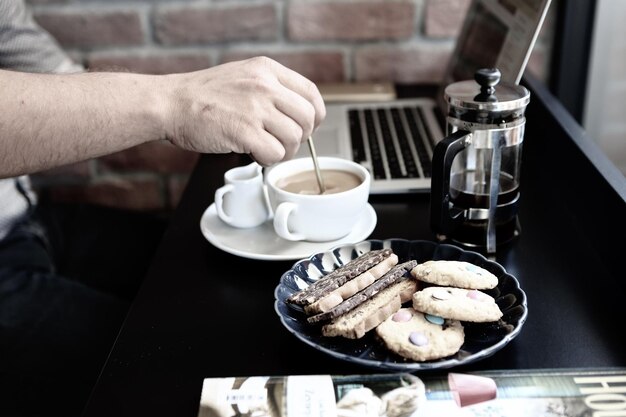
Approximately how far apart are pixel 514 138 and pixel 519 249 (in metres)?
0.13

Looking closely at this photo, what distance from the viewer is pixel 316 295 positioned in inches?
25.9

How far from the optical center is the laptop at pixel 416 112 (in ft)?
3.29

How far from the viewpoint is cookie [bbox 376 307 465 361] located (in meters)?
0.60

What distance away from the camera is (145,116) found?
826mm

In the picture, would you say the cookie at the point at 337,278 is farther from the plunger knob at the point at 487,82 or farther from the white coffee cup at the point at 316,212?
the plunger knob at the point at 487,82

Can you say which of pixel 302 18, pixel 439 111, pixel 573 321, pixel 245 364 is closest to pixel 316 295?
pixel 245 364

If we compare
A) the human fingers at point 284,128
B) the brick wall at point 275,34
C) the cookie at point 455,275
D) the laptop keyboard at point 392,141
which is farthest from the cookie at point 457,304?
the brick wall at point 275,34

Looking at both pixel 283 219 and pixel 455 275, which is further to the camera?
pixel 283 219

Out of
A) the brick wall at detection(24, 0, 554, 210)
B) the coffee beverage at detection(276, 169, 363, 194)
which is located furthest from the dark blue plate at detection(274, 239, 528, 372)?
the brick wall at detection(24, 0, 554, 210)

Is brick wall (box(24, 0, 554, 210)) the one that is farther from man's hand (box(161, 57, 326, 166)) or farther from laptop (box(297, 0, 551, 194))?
man's hand (box(161, 57, 326, 166))

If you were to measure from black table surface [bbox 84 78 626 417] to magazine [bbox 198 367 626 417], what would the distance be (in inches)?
1.4

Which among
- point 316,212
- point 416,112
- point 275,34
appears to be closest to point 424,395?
point 316,212

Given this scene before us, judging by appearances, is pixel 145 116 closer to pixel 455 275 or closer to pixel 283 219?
pixel 283 219

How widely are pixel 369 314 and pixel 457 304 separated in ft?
0.25
